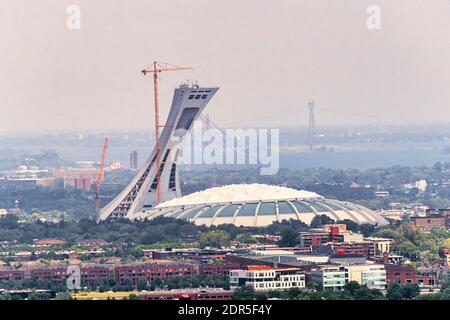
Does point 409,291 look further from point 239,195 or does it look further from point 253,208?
point 239,195

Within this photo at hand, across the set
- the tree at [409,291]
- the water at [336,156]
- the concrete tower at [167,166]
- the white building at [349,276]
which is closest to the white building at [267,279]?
the white building at [349,276]

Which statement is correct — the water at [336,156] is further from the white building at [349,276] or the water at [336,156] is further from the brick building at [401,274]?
the white building at [349,276]

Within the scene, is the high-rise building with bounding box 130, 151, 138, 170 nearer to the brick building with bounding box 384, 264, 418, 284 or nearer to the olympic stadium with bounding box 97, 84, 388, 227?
the olympic stadium with bounding box 97, 84, 388, 227

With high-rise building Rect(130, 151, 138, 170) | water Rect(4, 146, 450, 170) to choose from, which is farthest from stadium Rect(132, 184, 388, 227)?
water Rect(4, 146, 450, 170)

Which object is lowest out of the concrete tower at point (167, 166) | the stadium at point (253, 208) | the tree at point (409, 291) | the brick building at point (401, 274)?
the tree at point (409, 291)

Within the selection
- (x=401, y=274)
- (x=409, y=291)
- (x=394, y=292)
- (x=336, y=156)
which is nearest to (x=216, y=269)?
(x=401, y=274)
